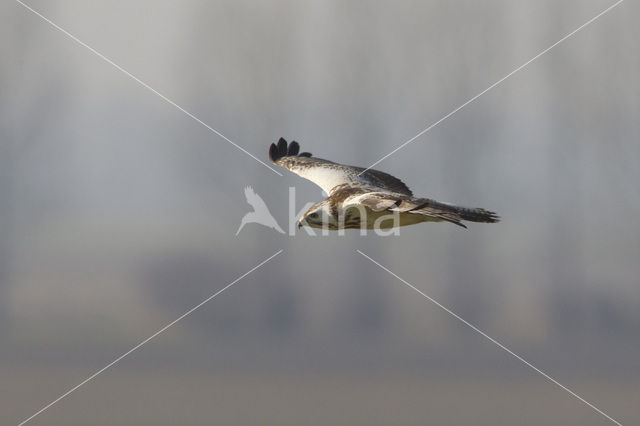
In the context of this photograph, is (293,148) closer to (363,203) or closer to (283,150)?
(283,150)

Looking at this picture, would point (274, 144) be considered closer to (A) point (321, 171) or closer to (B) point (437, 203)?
(A) point (321, 171)

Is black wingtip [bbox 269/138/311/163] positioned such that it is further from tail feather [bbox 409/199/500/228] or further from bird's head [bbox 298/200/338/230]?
tail feather [bbox 409/199/500/228]

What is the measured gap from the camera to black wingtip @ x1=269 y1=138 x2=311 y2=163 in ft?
71.6

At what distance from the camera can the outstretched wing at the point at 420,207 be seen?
12789 mm

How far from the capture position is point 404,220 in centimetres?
1518

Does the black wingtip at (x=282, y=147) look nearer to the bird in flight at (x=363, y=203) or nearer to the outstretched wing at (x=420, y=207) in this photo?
the bird in flight at (x=363, y=203)

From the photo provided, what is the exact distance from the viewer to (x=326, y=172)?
64.0ft

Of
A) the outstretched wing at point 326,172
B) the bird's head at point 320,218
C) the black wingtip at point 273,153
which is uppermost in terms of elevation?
the black wingtip at point 273,153

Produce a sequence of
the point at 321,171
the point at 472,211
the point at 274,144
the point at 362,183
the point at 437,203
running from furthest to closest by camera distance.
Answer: the point at 274,144, the point at 321,171, the point at 362,183, the point at 472,211, the point at 437,203

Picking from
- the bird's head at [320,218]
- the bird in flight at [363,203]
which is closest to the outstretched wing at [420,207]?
the bird in flight at [363,203]

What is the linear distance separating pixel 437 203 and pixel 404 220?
135cm

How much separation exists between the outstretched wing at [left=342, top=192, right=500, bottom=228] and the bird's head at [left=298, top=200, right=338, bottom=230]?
453mm

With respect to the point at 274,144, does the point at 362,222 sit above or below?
below

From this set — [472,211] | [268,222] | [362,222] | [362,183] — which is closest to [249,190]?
[268,222]
